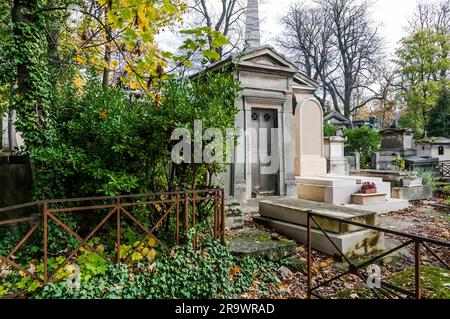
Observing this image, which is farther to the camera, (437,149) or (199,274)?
(437,149)

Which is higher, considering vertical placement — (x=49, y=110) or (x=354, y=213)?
(x=49, y=110)

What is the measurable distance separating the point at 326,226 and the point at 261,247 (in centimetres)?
139

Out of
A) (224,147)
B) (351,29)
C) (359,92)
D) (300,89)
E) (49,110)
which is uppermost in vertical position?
(351,29)

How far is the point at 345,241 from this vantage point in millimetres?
4875

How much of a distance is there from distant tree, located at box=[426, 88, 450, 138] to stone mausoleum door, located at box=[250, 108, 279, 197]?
82.6ft

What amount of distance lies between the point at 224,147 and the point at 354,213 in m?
3.03

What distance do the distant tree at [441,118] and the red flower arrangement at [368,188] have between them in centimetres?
2350

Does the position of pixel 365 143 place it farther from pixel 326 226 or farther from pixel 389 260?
pixel 326 226

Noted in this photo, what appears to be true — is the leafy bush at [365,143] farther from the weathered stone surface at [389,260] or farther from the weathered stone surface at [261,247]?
the weathered stone surface at [261,247]

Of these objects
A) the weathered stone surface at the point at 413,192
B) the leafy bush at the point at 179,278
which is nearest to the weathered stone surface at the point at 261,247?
the leafy bush at the point at 179,278
